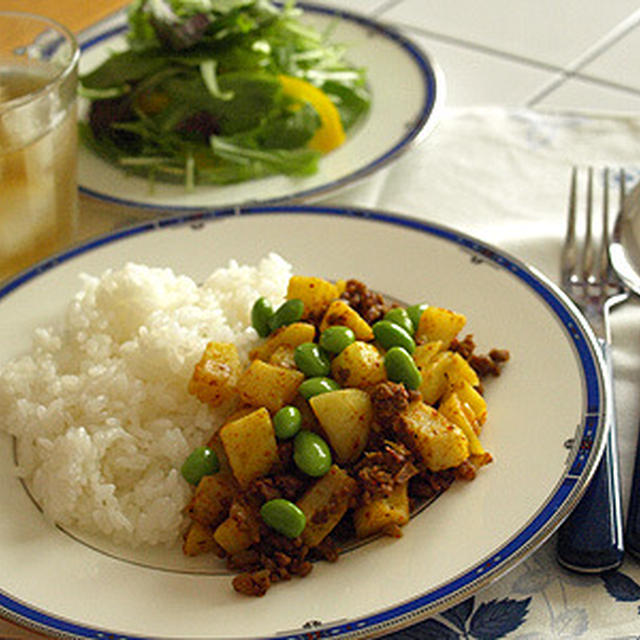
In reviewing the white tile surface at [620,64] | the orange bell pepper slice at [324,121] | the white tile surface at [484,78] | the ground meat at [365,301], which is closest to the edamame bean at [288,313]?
the ground meat at [365,301]

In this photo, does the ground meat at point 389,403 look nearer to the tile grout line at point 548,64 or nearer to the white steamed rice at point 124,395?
the white steamed rice at point 124,395

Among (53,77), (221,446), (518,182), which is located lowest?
(518,182)

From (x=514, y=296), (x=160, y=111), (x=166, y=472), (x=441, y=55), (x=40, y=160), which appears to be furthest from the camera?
(x=441, y=55)

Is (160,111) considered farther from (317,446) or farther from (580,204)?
(317,446)

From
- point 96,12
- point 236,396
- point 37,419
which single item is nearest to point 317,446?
point 236,396

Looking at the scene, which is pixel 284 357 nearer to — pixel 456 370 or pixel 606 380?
pixel 456 370

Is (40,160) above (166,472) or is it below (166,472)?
above

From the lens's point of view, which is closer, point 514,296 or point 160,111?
point 514,296

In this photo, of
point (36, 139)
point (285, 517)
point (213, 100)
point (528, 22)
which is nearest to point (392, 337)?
point (285, 517)
